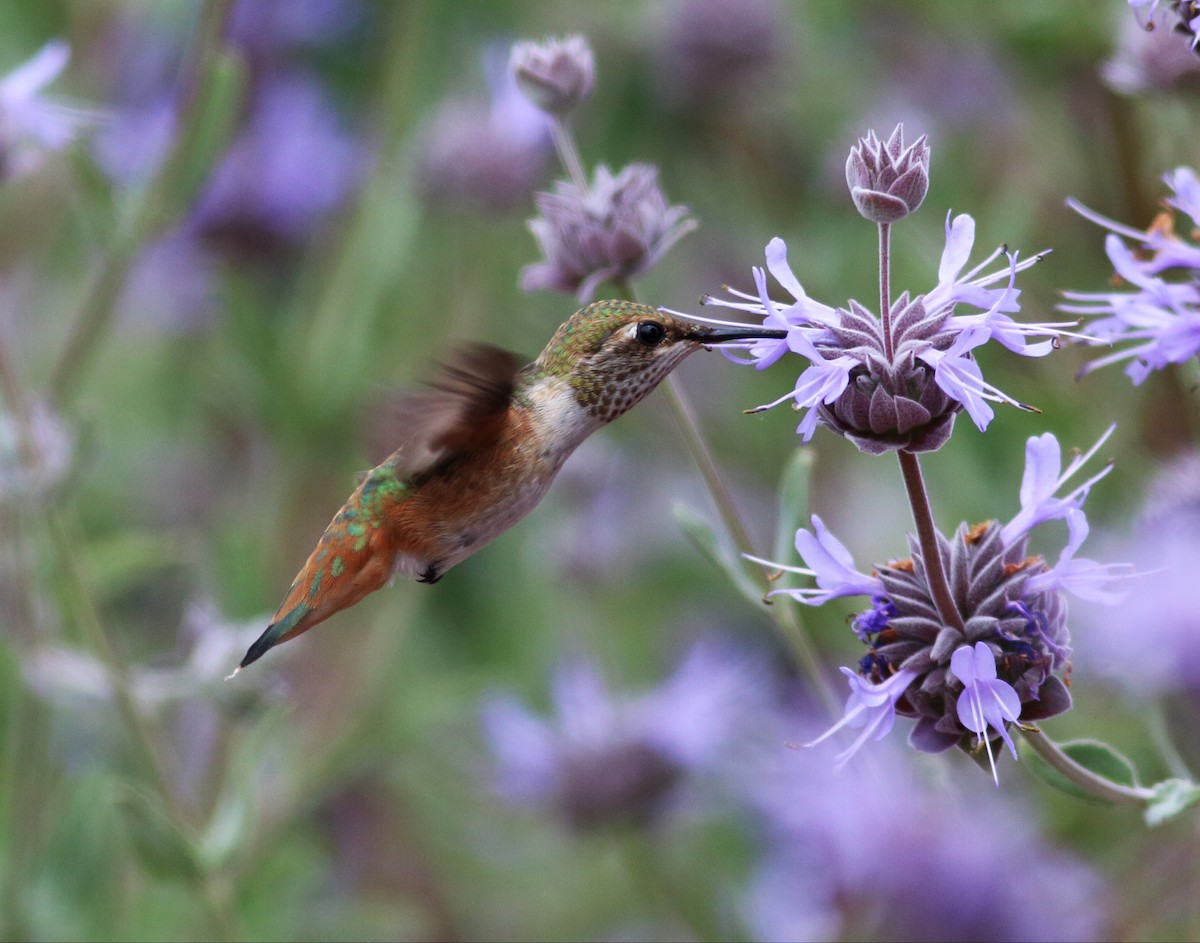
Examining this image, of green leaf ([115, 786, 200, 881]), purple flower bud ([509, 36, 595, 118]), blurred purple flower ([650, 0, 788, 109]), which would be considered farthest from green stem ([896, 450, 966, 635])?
blurred purple flower ([650, 0, 788, 109])

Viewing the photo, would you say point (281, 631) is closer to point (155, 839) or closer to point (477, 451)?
point (477, 451)

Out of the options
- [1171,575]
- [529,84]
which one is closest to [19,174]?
[529,84]

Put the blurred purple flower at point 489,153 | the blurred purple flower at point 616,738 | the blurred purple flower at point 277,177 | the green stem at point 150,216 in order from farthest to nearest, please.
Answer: the blurred purple flower at point 277,177 → the blurred purple flower at point 489,153 → the blurred purple flower at point 616,738 → the green stem at point 150,216

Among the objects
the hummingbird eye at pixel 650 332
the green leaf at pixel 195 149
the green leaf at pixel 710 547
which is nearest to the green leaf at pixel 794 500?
the green leaf at pixel 710 547

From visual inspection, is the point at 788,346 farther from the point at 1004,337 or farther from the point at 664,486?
the point at 664,486

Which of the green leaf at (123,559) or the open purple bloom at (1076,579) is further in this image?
the green leaf at (123,559)

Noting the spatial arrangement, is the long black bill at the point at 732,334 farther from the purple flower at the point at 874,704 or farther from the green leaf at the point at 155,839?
the green leaf at the point at 155,839

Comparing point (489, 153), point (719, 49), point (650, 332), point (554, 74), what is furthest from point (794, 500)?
point (719, 49)
